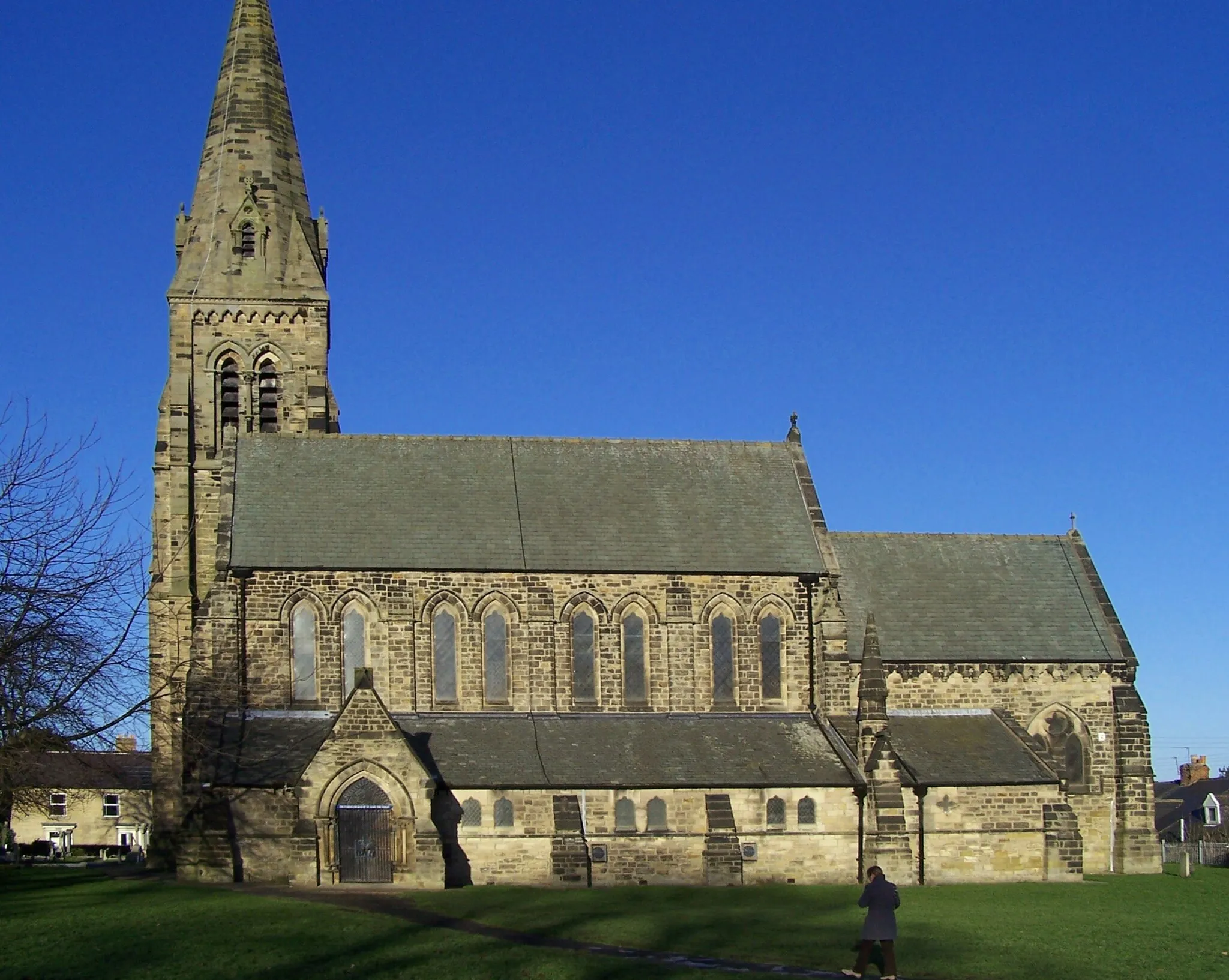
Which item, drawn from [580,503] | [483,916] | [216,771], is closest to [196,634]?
[216,771]

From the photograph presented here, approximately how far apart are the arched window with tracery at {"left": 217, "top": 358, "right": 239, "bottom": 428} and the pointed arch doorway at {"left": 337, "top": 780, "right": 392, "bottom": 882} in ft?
59.8

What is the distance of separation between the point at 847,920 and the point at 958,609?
1758cm

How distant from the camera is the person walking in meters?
23.7

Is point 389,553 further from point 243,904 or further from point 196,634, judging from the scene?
point 243,904

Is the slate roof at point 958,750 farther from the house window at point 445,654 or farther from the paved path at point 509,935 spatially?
the paved path at point 509,935

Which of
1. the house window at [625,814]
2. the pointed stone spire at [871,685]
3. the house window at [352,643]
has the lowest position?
the house window at [625,814]

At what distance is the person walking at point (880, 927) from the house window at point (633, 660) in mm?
20742

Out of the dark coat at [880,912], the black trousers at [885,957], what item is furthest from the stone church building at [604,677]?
the dark coat at [880,912]

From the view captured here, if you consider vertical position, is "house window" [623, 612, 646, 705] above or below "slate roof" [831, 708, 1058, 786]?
above

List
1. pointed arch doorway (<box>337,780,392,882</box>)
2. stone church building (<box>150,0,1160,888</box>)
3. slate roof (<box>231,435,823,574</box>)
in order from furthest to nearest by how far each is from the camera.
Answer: slate roof (<box>231,435,823,574</box>) < stone church building (<box>150,0,1160,888</box>) < pointed arch doorway (<box>337,780,392,882</box>)

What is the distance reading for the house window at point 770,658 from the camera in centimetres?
4547

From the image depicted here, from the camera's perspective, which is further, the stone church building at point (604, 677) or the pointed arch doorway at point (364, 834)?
the stone church building at point (604, 677)

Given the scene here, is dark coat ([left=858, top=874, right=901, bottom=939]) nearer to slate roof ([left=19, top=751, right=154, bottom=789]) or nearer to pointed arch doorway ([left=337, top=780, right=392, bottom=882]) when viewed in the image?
pointed arch doorway ([left=337, top=780, right=392, bottom=882])

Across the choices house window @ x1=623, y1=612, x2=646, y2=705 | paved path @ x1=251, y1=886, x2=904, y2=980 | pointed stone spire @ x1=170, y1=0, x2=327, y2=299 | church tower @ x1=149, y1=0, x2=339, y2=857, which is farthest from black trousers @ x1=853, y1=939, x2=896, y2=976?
pointed stone spire @ x1=170, y1=0, x2=327, y2=299
